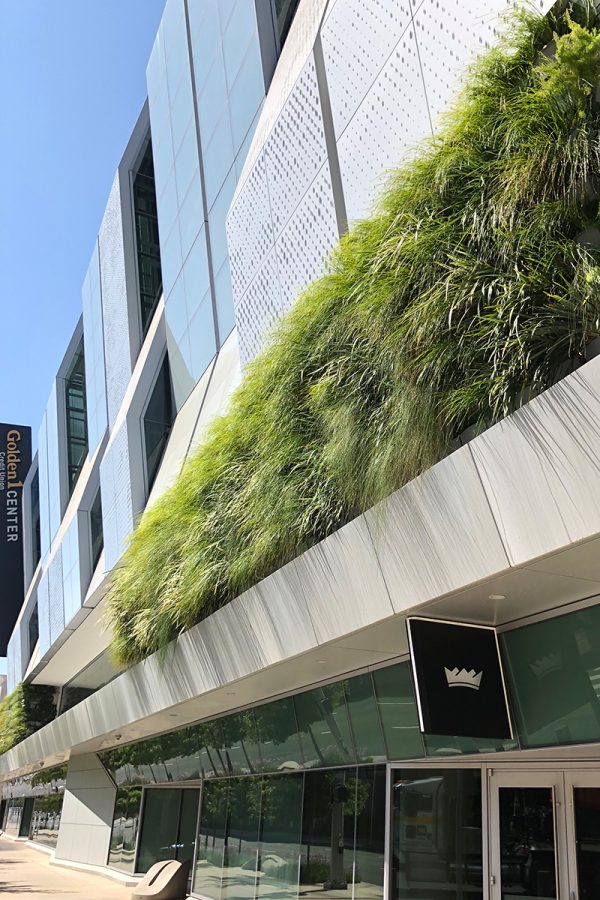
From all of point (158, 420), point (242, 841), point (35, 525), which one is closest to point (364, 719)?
point (242, 841)

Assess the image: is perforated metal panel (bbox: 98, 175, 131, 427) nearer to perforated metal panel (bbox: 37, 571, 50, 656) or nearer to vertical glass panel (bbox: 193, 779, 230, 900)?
perforated metal panel (bbox: 37, 571, 50, 656)

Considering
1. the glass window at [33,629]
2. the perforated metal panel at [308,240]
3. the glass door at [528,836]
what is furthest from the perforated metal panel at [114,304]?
the glass window at [33,629]

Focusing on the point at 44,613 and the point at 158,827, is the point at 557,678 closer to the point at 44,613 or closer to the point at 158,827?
the point at 158,827

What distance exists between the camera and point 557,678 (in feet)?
22.7

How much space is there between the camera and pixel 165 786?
67.5 feet

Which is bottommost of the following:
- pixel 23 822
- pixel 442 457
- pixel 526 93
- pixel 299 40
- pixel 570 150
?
pixel 23 822

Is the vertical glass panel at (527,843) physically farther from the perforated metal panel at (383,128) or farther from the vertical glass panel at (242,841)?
the vertical glass panel at (242,841)

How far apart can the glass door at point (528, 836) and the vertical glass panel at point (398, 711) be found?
1.11 meters

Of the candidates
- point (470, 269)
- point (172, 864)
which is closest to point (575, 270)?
point (470, 269)

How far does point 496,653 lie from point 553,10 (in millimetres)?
5311

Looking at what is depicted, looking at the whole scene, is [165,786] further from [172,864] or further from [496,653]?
[496,653]

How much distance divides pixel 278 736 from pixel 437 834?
437 centimetres

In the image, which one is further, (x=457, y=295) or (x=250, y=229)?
(x=250, y=229)

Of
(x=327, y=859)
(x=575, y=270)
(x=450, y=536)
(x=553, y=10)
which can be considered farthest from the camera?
(x=327, y=859)
